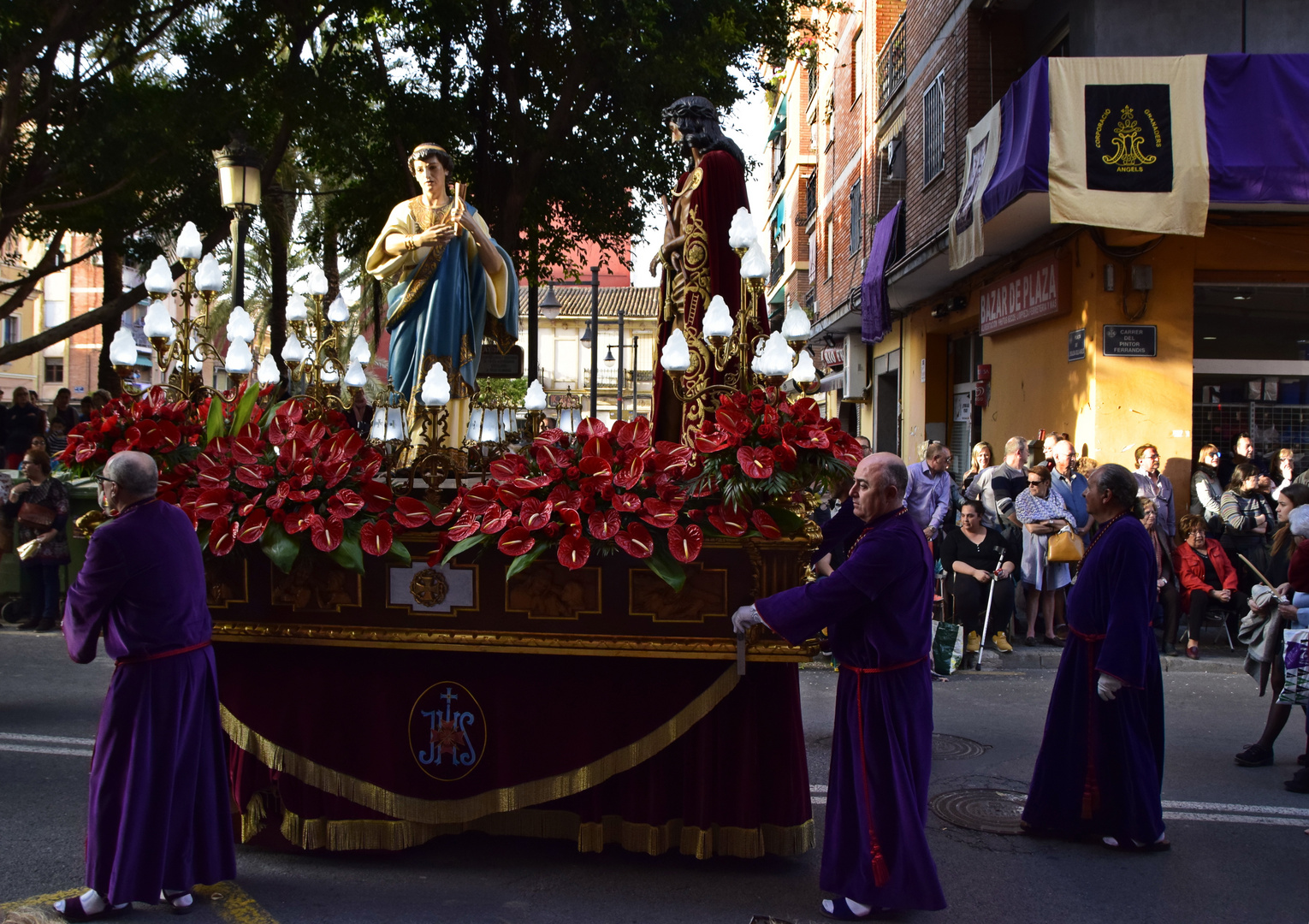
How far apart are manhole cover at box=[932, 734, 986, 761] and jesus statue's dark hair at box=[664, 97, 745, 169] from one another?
3.53m

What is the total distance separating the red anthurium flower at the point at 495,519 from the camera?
169 inches

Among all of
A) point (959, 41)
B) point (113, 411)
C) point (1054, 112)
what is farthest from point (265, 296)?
point (113, 411)

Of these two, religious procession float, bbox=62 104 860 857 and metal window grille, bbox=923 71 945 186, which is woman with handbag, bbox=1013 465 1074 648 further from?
metal window grille, bbox=923 71 945 186

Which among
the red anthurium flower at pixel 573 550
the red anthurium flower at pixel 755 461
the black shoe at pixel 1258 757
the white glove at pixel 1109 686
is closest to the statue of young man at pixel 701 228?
the red anthurium flower at pixel 755 461

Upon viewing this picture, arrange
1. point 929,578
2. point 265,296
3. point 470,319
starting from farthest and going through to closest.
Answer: point 265,296
point 470,319
point 929,578

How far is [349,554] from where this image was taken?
4402 mm

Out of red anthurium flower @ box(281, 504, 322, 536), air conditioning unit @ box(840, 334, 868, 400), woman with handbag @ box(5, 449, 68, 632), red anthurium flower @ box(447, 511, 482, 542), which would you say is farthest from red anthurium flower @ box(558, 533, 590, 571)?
air conditioning unit @ box(840, 334, 868, 400)

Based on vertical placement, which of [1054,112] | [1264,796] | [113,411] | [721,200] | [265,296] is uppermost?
[265,296]

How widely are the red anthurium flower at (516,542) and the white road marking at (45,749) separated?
3515mm

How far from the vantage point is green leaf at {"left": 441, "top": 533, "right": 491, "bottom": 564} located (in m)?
4.27

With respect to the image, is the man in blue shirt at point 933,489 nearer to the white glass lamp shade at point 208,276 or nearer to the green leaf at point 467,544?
the green leaf at point 467,544

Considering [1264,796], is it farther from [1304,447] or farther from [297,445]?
[1304,447]

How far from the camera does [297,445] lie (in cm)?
469

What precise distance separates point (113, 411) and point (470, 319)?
1935 mm
